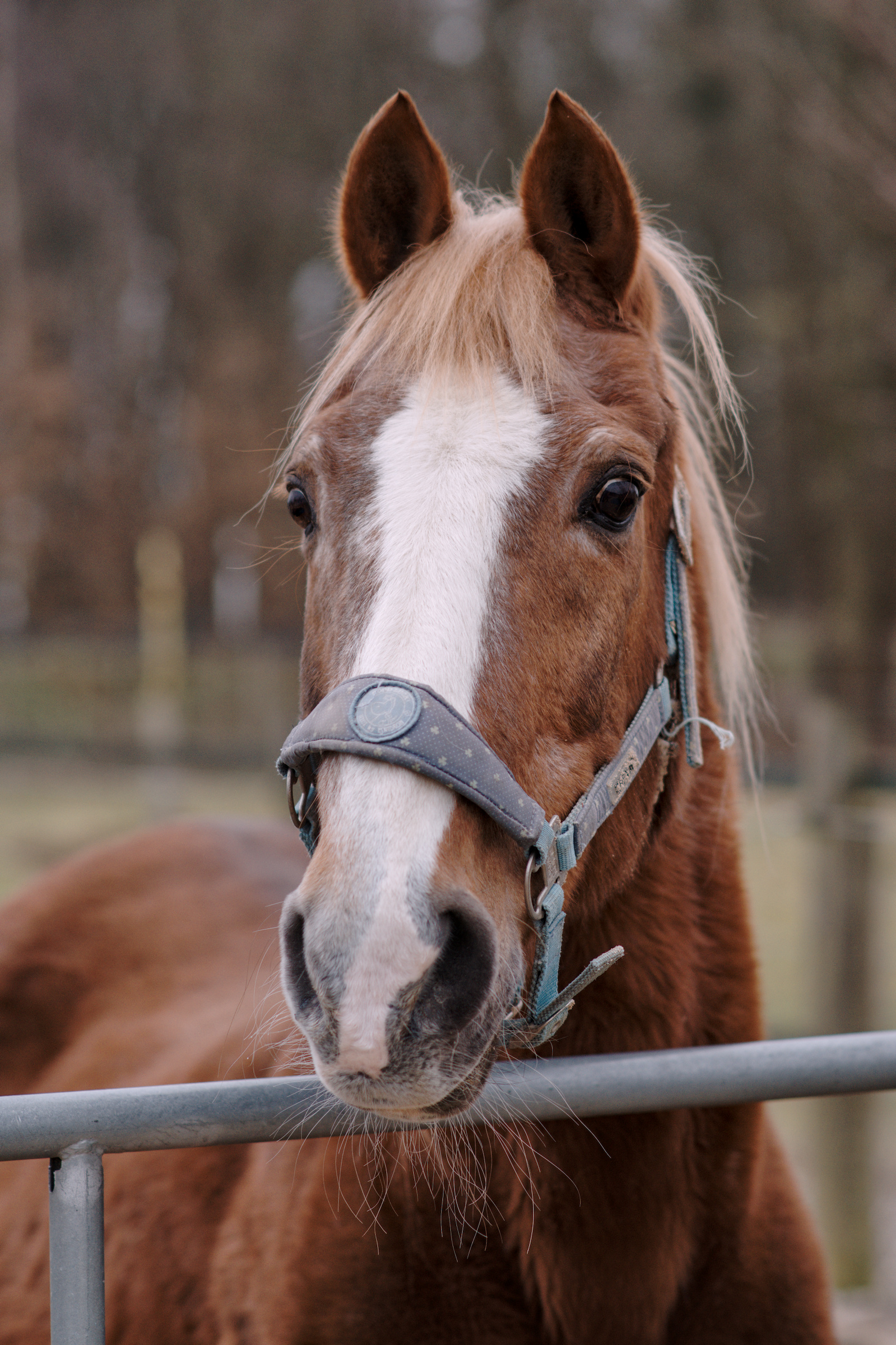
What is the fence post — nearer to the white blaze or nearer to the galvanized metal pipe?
the galvanized metal pipe

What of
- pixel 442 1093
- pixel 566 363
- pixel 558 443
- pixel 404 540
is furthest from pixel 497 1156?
pixel 566 363

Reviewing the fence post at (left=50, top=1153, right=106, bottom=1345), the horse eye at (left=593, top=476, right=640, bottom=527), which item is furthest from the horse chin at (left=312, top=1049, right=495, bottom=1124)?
the horse eye at (left=593, top=476, right=640, bottom=527)

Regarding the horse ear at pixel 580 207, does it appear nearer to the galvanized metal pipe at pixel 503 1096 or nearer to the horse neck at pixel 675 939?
the horse neck at pixel 675 939

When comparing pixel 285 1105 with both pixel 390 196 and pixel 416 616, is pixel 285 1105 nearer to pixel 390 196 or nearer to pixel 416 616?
pixel 416 616

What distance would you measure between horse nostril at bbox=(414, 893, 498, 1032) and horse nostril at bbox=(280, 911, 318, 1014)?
0.13m

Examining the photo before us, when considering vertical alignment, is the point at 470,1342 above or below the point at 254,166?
below

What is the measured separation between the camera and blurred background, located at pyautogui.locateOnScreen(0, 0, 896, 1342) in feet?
13.1

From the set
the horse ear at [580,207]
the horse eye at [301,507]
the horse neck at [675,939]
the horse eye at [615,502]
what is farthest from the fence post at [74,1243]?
the horse ear at [580,207]

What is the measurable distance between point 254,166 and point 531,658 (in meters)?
15.4

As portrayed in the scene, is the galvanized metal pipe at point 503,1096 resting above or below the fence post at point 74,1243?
above

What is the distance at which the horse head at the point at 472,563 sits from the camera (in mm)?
1109

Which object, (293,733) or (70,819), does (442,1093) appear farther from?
(70,819)

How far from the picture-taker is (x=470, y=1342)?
150cm

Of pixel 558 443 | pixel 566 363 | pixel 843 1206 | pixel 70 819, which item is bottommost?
pixel 843 1206
